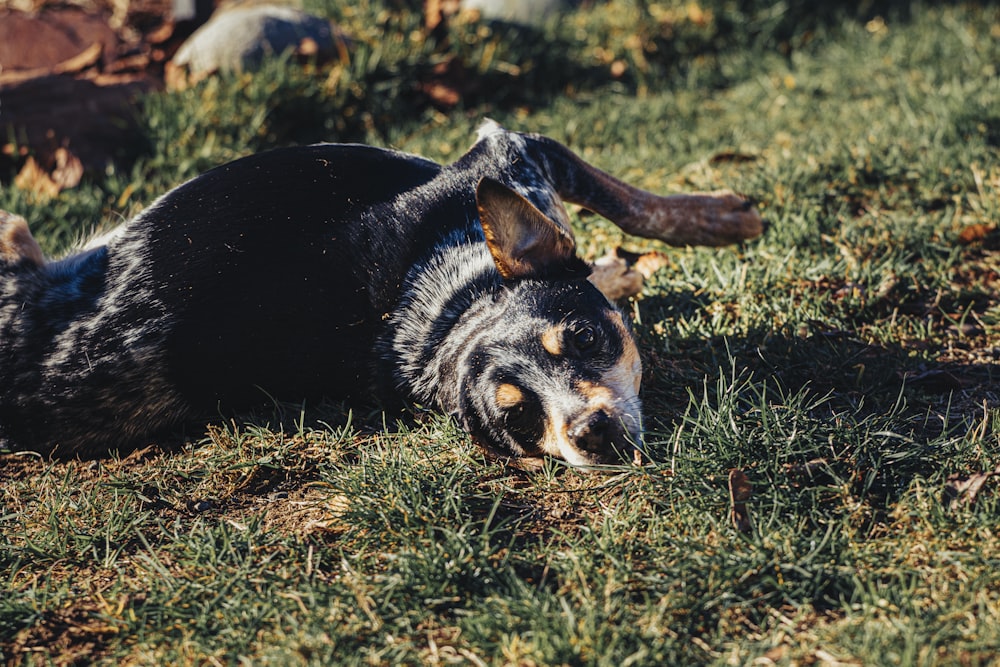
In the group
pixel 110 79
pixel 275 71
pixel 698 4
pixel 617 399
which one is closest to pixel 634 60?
pixel 698 4

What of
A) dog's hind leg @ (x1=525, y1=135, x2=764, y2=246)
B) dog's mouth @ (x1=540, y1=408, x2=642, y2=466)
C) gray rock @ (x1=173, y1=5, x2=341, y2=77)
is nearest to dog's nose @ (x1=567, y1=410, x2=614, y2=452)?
dog's mouth @ (x1=540, y1=408, x2=642, y2=466)

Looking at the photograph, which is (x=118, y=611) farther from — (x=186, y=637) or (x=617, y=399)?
(x=617, y=399)

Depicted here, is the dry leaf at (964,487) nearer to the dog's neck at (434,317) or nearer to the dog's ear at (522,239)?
the dog's ear at (522,239)

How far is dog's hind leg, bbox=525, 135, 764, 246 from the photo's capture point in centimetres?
446

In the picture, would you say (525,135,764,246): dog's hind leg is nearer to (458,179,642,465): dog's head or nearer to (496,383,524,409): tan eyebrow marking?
(458,179,642,465): dog's head

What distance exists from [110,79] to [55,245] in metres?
2.19

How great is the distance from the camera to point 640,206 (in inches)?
176

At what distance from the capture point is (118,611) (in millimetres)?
2971

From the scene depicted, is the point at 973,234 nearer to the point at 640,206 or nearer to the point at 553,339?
the point at 640,206

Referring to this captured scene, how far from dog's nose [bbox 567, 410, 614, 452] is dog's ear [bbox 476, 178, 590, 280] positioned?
675 mm

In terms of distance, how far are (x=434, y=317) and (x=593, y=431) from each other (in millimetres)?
901

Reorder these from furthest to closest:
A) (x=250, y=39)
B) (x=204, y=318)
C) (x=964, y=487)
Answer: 1. (x=250, y=39)
2. (x=204, y=318)
3. (x=964, y=487)

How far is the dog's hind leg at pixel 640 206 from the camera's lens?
446 cm

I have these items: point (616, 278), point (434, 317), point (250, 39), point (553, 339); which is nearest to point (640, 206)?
point (616, 278)
